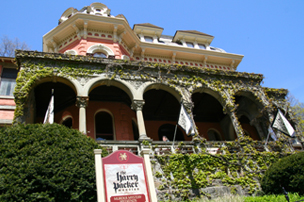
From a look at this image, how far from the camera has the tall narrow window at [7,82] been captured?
1535 centimetres

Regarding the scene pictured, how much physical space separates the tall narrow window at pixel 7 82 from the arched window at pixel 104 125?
18.3 ft

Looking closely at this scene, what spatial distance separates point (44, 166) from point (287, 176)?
914cm

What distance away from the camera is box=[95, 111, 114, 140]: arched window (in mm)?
15281

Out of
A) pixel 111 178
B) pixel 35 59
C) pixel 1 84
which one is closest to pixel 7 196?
pixel 111 178

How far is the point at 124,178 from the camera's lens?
5688mm

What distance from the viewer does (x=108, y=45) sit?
719 inches

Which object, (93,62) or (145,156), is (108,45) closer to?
(93,62)

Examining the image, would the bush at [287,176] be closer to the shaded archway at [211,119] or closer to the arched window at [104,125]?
the shaded archway at [211,119]

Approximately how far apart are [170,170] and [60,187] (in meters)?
5.56

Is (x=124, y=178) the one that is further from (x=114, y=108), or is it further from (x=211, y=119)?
(x=211, y=119)

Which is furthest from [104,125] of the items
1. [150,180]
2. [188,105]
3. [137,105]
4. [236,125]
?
[150,180]

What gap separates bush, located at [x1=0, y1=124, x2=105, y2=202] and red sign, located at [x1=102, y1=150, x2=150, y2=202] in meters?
1.45

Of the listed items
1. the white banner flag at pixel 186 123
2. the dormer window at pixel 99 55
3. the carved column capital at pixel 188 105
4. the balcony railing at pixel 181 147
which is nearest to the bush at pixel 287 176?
the balcony railing at pixel 181 147

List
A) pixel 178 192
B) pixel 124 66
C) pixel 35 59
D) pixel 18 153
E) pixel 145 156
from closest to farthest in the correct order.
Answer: pixel 145 156
pixel 18 153
pixel 178 192
pixel 35 59
pixel 124 66
